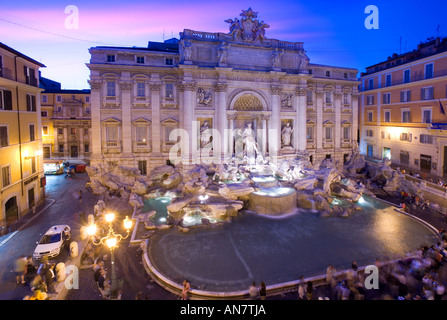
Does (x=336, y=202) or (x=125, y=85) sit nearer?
(x=336, y=202)

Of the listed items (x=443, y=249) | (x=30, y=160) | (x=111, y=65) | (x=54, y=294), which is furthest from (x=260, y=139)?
(x=54, y=294)

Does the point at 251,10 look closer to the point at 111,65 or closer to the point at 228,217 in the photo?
the point at 111,65

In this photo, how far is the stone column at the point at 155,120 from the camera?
2719 centimetres

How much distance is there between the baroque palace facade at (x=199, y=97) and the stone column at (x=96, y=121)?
90 millimetres

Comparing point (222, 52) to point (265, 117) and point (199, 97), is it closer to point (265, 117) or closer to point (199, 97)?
point (199, 97)

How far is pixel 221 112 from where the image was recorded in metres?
27.8

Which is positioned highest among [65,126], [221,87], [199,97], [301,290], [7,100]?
[221,87]

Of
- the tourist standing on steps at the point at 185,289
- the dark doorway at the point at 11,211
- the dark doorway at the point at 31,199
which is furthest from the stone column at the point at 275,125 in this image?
the dark doorway at the point at 11,211

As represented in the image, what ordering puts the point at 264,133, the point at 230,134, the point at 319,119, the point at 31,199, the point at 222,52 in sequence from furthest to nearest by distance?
the point at 319,119, the point at 264,133, the point at 230,134, the point at 222,52, the point at 31,199

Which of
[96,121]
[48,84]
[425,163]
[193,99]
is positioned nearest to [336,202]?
[425,163]

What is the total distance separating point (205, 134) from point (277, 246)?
52.6 feet

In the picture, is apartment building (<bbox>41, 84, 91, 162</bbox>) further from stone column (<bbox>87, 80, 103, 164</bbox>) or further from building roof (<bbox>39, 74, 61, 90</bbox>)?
stone column (<bbox>87, 80, 103, 164</bbox>)

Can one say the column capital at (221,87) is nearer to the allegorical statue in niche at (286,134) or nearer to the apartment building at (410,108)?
the allegorical statue in niche at (286,134)

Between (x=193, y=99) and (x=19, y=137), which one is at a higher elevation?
(x=193, y=99)
